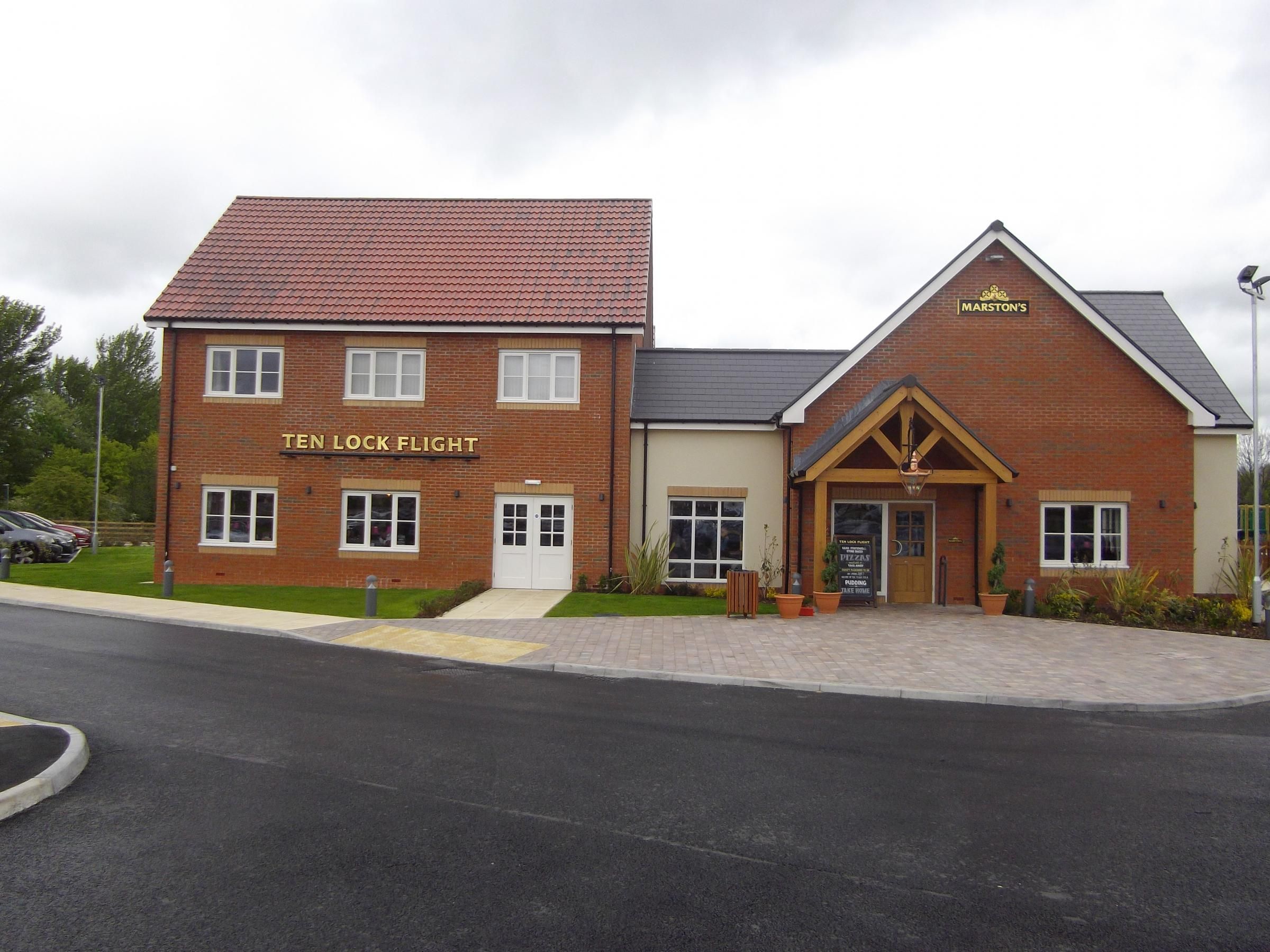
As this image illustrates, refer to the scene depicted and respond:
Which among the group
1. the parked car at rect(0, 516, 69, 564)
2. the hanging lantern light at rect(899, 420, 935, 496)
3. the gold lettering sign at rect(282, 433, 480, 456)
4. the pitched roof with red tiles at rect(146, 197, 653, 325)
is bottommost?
the parked car at rect(0, 516, 69, 564)

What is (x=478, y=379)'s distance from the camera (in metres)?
20.1

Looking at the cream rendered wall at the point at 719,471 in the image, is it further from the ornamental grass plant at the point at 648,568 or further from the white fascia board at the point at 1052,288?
the white fascia board at the point at 1052,288

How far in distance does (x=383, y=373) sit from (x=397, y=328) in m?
1.15

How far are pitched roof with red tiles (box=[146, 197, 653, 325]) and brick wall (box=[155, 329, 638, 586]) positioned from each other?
76cm

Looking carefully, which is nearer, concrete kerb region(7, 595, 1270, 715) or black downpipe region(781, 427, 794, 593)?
concrete kerb region(7, 595, 1270, 715)

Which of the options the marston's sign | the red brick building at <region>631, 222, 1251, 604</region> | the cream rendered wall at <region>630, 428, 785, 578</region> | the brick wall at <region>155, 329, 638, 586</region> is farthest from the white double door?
the marston's sign

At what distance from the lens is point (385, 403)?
2017 centimetres

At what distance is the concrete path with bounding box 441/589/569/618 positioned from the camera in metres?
15.9

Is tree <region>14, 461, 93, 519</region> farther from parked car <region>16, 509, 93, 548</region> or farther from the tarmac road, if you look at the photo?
the tarmac road

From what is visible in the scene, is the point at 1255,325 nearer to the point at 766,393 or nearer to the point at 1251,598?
the point at 1251,598

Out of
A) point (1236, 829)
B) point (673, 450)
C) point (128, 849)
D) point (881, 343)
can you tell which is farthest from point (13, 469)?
point (1236, 829)

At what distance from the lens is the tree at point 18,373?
168ft

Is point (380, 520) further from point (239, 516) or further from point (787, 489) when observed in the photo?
point (787, 489)

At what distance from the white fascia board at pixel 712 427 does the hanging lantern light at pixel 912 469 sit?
364 cm
